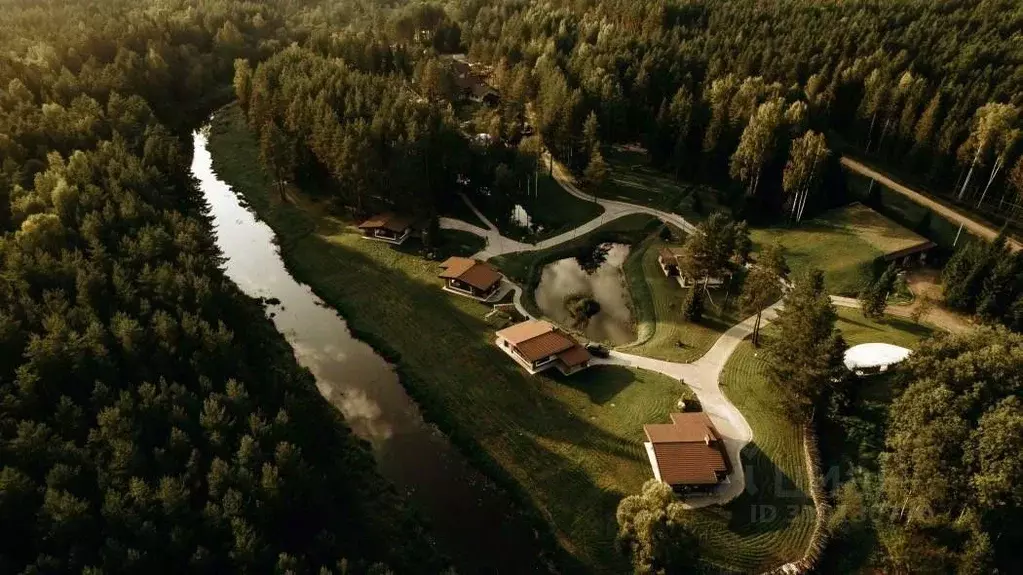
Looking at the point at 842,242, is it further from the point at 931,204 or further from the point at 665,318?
the point at 665,318

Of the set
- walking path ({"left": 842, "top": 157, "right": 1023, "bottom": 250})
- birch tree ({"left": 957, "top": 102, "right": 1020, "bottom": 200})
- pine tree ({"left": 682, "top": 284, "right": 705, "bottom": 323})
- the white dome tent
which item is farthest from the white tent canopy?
birch tree ({"left": 957, "top": 102, "right": 1020, "bottom": 200})

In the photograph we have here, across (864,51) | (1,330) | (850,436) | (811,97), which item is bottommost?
(850,436)

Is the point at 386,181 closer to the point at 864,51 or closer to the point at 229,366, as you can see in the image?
the point at 229,366

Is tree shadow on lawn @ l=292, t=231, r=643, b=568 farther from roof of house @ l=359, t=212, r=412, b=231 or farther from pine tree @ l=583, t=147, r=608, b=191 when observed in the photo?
pine tree @ l=583, t=147, r=608, b=191

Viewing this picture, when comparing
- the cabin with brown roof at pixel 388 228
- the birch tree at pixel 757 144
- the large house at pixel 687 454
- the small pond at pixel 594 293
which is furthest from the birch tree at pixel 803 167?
the cabin with brown roof at pixel 388 228

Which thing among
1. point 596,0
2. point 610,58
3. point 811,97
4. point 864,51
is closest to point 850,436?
point 811,97
